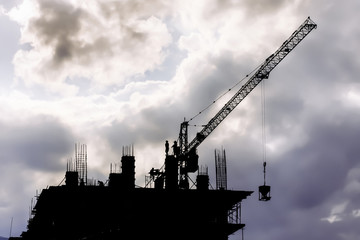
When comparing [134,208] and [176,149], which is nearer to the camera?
[134,208]

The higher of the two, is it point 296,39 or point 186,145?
point 296,39

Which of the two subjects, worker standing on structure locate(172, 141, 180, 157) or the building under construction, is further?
worker standing on structure locate(172, 141, 180, 157)

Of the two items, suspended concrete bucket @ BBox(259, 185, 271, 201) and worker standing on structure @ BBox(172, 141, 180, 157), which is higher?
worker standing on structure @ BBox(172, 141, 180, 157)

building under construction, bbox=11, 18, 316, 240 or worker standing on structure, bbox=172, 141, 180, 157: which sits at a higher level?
worker standing on structure, bbox=172, 141, 180, 157

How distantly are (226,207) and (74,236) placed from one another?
19.3m

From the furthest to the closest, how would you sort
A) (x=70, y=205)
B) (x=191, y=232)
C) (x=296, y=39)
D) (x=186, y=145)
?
(x=186, y=145) → (x=296, y=39) → (x=70, y=205) → (x=191, y=232)

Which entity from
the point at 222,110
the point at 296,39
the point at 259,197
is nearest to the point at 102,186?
the point at 259,197

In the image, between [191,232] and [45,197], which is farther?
[45,197]

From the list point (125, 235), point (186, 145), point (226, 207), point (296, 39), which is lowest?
point (125, 235)

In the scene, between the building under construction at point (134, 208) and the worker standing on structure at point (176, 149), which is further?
the worker standing on structure at point (176, 149)

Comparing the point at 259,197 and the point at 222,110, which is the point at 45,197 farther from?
the point at 222,110

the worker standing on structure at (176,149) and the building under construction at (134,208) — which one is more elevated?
the worker standing on structure at (176,149)

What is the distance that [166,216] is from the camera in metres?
70.3

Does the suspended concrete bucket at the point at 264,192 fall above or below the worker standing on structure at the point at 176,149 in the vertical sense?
below
